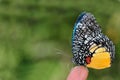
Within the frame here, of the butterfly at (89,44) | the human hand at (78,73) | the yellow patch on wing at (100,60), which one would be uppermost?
the butterfly at (89,44)

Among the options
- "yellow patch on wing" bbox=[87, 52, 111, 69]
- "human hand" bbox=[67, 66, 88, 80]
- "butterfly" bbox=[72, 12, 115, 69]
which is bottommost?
"human hand" bbox=[67, 66, 88, 80]

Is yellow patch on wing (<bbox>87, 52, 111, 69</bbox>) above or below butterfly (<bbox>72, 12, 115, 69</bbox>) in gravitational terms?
below

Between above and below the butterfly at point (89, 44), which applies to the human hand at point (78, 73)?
below

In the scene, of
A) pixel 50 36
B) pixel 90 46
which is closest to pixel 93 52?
pixel 90 46

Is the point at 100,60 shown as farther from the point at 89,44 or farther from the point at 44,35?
the point at 44,35

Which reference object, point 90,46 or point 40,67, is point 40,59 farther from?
point 90,46
